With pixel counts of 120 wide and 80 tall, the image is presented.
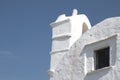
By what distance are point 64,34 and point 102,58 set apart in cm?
373

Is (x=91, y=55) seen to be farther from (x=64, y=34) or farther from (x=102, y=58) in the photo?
(x=64, y=34)

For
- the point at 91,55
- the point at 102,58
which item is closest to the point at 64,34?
the point at 91,55

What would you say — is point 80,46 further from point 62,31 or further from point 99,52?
point 62,31

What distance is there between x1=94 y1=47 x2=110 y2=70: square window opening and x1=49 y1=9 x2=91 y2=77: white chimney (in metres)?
2.65

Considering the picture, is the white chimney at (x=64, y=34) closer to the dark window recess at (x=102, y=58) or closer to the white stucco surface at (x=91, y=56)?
the white stucco surface at (x=91, y=56)

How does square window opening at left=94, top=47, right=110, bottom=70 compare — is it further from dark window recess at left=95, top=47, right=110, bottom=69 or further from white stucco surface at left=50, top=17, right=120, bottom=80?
white stucco surface at left=50, top=17, right=120, bottom=80

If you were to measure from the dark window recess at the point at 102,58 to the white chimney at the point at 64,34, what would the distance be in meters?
2.66

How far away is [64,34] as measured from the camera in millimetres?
20750

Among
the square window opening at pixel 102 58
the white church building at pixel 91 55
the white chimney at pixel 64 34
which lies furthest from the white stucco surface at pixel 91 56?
the white chimney at pixel 64 34

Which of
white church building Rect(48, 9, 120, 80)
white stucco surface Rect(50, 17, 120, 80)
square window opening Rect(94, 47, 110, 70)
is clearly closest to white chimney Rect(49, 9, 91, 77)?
white church building Rect(48, 9, 120, 80)

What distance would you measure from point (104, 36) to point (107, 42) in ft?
1.12

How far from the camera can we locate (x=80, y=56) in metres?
18.2

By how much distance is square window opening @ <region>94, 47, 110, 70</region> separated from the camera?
56.8 ft

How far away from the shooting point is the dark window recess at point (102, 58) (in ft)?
56.9
